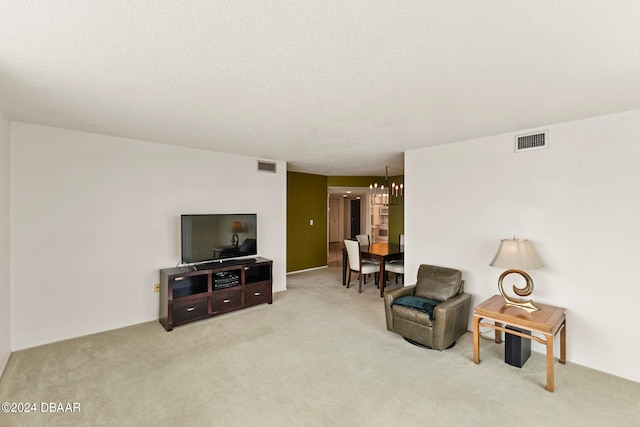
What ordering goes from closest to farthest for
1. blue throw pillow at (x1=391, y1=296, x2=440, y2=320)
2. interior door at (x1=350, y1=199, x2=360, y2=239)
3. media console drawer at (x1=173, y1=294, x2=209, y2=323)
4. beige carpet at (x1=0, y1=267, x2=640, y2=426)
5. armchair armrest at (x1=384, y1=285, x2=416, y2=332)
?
beige carpet at (x1=0, y1=267, x2=640, y2=426) < blue throw pillow at (x1=391, y1=296, x2=440, y2=320) < armchair armrest at (x1=384, y1=285, x2=416, y2=332) < media console drawer at (x1=173, y1=294, x2=209, y2=323) < interior door at (x1=350, y1=199, x2=360, y2=239)

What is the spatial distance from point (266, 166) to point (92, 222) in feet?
8.73

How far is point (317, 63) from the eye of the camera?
5.92ft

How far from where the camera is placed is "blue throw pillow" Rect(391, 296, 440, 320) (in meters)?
3.21

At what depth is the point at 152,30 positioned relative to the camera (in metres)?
1.47

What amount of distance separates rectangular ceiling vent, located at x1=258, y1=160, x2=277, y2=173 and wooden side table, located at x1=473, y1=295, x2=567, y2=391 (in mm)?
3864

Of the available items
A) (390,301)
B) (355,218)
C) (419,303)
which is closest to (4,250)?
(390,301)

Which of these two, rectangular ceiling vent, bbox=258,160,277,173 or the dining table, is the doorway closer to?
the dining table

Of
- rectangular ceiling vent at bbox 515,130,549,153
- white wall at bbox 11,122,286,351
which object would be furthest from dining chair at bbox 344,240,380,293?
rectangular ceiling vent at bbox 515,130,549,153

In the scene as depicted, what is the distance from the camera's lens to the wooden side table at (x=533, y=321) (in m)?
2.48

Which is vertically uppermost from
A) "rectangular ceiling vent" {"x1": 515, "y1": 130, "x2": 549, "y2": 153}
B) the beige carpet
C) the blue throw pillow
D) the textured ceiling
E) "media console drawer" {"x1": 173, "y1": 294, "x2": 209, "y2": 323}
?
the textured ceiling

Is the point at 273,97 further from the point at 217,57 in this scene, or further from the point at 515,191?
the point at 515,191

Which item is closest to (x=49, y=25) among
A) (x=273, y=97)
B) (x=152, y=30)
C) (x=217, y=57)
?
(x=152, y=30)

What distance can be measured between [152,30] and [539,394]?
3.78 metres

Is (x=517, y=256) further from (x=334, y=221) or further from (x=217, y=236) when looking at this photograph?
(x=334, y=221)
